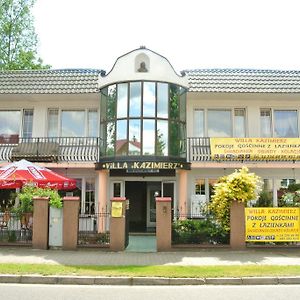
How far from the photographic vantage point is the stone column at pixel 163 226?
43.5 ft

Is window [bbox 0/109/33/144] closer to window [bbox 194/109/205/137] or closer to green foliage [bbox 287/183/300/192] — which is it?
window [bbox 194/109/205/137]

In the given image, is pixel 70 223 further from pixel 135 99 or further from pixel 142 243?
pixel 135 99

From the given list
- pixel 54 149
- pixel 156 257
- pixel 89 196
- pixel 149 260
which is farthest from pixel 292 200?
pixel 54 149

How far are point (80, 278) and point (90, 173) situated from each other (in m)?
10.8

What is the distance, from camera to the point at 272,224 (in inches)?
537

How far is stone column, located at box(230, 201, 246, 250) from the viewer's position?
13.4 meters

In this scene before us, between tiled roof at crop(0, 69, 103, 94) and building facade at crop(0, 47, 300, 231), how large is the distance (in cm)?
5

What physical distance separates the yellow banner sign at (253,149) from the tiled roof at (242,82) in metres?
2.33

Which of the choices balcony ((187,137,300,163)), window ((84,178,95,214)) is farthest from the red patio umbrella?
balcony ((187,137,300,163))

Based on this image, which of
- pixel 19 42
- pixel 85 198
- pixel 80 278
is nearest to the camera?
pixel 80 278

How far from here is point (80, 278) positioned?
936 cm

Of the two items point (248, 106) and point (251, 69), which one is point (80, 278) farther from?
point (251, 69)

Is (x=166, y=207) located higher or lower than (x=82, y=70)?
lower

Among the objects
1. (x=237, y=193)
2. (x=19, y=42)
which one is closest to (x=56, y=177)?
(x=237, y=193)
